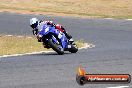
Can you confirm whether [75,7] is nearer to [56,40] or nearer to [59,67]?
[56,40]

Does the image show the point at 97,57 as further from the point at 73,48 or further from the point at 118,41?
the point at 118,41

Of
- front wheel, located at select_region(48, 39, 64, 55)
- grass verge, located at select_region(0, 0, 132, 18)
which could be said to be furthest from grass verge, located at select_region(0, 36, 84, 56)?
grass verge, located at select_region(0, 0, 132, 18)

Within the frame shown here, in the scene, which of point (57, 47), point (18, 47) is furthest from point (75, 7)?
point (57, 47)

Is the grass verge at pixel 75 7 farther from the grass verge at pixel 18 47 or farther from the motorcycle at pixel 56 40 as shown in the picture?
the motorcycle at pixel 56 40

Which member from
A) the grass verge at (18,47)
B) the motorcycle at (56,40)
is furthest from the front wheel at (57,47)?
the grass verge at (18,47)

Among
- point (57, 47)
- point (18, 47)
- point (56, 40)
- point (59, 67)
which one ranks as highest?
point (59, 67)

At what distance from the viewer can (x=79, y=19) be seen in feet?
103

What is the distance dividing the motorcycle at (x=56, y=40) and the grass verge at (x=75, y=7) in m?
17.1

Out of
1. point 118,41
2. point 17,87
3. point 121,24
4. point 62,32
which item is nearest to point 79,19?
point 121,24

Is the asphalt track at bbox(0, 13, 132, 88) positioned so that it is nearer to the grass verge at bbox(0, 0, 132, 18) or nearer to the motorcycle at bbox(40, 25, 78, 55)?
the motorcycle at bbox(40, 25, 78, 55)

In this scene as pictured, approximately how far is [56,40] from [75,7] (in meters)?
22.4

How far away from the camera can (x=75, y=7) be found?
38.2m

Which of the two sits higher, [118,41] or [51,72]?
[51,72]

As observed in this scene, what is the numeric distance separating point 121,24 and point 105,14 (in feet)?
18.8
